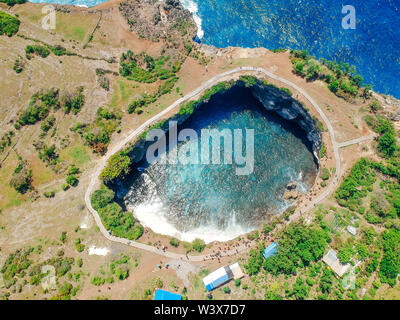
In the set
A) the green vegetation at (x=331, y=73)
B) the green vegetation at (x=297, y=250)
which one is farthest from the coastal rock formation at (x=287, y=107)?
the green vegetation at (x=297, y=250)

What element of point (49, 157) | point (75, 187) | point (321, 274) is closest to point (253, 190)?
point (321, 274)

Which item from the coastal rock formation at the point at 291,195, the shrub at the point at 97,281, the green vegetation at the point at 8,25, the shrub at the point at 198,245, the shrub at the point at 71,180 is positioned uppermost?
the green vegetation at the point at 8,25

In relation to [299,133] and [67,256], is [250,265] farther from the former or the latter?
[67,256]

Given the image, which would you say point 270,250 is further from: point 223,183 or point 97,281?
point 97,281

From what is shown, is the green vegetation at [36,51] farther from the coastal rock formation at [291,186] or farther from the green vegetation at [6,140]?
the coastal rock formation at [291,186]

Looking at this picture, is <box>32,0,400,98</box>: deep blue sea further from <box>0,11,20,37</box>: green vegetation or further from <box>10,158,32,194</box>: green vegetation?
<box>10,158,32,194</box>: green vegetation

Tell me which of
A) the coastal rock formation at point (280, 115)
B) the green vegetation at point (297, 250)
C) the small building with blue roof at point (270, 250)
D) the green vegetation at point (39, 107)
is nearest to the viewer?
the green vegetation at point (297, 250)
